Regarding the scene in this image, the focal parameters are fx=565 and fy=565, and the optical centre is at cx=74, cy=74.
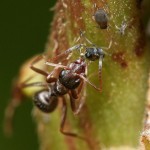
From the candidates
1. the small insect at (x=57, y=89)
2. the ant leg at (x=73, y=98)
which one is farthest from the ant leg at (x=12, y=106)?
the ant leg at (x=73, y=98)

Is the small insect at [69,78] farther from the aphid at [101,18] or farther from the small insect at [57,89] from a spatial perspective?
the aphid at [101,18]

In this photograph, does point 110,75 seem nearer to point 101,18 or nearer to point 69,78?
point 101,18

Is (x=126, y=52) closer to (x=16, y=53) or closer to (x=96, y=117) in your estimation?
(x=96, y=117)

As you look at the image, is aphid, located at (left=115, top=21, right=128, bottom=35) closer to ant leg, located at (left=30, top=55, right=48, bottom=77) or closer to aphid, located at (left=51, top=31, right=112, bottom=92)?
aphid, located at (left=51, top=31, right=112, bottom=92)

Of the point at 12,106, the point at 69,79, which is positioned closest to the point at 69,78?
the point at 69,79

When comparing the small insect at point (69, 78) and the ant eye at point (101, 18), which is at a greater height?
the ant eye at point (101, 18)

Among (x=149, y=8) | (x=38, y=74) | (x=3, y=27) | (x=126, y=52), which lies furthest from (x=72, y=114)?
(x=3, y=27)
